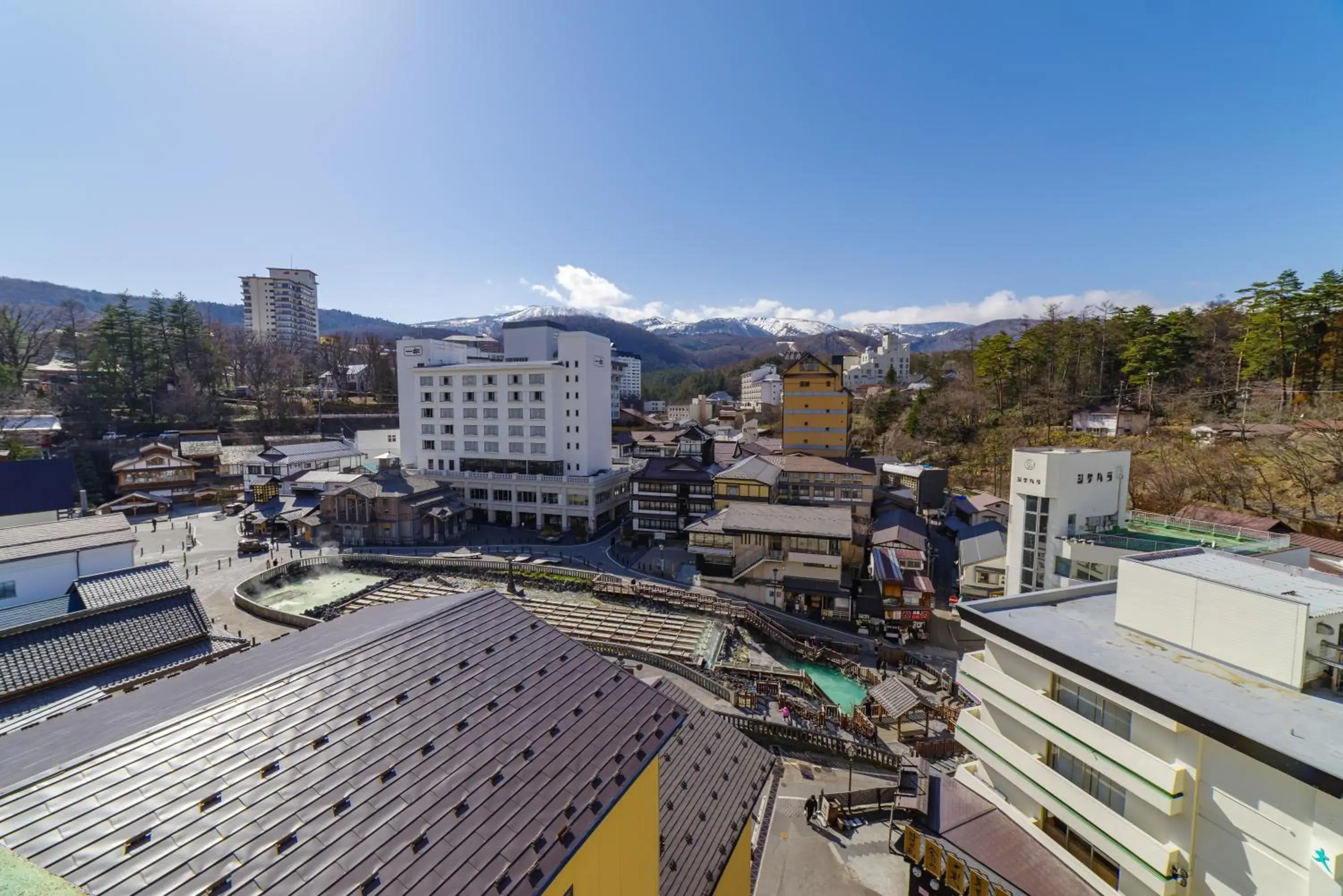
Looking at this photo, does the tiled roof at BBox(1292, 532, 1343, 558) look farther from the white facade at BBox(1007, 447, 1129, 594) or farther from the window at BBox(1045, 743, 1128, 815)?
the window at BBox(1045, 743, 1128, 815)

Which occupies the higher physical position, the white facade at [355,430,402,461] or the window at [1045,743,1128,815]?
the white facade at [355,430,402,461]

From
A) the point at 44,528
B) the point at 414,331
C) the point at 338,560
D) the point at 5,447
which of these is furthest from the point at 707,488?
the point at 414,331

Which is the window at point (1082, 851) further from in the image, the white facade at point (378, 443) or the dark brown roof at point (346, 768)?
the white facade at point (378, 443)

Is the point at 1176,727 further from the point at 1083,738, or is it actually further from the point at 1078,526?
the point at 1078,526

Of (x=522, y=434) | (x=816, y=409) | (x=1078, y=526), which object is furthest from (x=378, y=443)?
(x=1078, y=526)

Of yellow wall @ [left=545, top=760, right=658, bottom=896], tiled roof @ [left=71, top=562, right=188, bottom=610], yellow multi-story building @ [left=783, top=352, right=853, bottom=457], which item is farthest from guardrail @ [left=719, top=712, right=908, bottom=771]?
yellow multi-story building @ [left=783, top=352, right=853, bottom=457]

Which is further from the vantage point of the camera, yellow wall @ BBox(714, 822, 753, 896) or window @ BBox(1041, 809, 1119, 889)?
yellow wall @ BBox(714, 822, 753, 896)
